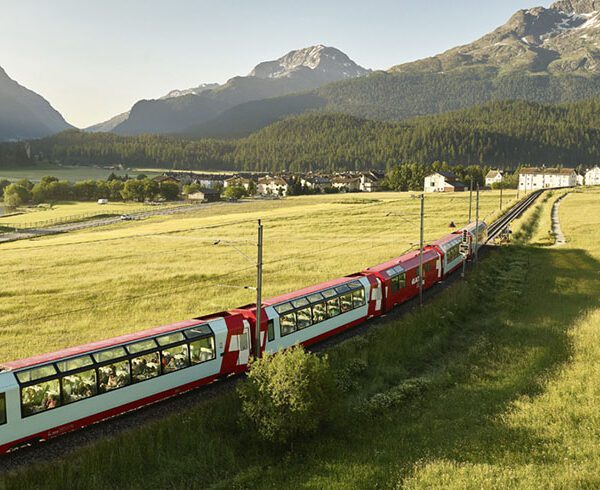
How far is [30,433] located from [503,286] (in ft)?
120

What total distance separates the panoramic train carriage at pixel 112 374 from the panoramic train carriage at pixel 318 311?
216cm

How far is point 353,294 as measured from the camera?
102 feet

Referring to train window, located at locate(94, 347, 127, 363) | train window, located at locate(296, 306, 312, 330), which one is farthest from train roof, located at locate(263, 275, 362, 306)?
train window, located at locate(94, 347, 127, 363)

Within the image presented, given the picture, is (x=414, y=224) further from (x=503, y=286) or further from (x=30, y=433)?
(x=30, y=433)

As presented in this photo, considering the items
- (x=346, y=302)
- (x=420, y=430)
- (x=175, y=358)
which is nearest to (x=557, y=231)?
(x=346, y=302)

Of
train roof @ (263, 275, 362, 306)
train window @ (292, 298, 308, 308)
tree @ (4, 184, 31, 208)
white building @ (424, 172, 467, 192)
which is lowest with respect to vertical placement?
train window @ (292, 298, 308, 308)

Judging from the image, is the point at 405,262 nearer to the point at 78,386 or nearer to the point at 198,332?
the point at 198,332

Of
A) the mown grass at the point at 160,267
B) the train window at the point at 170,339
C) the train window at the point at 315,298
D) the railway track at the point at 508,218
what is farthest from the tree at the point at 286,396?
the railway track at the point at 508,218

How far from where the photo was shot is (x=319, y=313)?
93.6 ft

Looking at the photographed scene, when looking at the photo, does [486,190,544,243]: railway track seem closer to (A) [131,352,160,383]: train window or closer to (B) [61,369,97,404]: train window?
(A) [131,352,160,383]: train window

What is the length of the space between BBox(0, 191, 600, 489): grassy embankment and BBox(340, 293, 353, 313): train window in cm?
191

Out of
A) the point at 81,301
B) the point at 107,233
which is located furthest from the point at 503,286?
the point at 107,233

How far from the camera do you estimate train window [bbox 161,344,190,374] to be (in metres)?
21.1

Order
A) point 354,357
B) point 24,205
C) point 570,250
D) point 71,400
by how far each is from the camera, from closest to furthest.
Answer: point 71,400 < point 354,357 < point 570,250 < point 24,205
